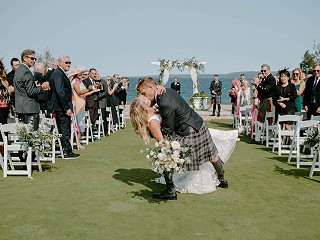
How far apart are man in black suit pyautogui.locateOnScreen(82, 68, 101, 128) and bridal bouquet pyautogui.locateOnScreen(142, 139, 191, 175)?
7.02 m

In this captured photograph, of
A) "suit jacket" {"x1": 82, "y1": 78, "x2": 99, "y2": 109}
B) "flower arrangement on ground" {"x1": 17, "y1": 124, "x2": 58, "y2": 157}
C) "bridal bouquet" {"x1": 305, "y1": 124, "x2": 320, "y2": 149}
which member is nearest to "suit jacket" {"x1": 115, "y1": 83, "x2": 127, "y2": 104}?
"suit jacket" {"x1": 82, "y1": 78, "x2": 99, "y2": 109}

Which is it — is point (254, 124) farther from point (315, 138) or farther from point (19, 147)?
point (19, 147)

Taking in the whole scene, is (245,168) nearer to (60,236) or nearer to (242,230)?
(242,230)

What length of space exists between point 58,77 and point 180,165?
14.7ft

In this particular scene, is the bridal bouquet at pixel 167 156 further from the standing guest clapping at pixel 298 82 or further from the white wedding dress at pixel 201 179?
the standing guest clapping at pixel 298 82

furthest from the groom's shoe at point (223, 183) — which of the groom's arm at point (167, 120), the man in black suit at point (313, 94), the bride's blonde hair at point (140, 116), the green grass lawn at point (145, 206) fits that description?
the man in black suit at point (313, 94)

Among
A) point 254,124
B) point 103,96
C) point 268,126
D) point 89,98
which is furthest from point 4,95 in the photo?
point 254,124

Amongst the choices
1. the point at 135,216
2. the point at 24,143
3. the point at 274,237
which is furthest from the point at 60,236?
the point at 24,143

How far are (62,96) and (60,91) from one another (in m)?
0.12

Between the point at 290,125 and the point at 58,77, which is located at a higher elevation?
the point at 58,77

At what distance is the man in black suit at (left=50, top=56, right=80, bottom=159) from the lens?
8773mm

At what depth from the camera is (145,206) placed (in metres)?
5.52

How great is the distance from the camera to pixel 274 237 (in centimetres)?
442

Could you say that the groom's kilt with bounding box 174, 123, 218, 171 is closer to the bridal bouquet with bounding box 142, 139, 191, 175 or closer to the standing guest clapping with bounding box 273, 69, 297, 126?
the bridal bouquet with bounding box 142, 139, 191, 175
